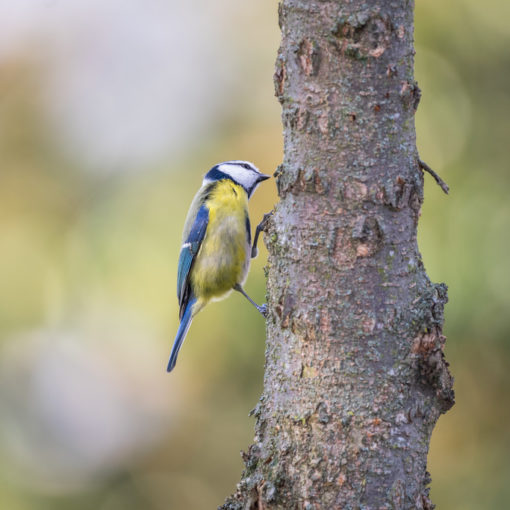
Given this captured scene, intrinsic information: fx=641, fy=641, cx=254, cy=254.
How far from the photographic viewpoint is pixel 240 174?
2.55 metres

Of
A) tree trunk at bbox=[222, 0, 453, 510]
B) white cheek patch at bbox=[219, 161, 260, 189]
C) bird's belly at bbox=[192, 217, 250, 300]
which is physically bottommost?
tree trunk at bbox=[222, 0, 453, 510]

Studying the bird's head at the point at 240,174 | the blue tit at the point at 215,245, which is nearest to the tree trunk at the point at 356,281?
the blue tit at the point at 215,245

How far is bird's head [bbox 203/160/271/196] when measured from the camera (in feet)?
8.32

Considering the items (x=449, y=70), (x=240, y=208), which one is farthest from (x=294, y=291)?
(x=449, y=70)

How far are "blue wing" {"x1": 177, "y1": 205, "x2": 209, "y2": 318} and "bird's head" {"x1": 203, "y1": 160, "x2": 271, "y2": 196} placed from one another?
18cm

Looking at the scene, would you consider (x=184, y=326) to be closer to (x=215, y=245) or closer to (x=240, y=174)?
(x=215, y=245)

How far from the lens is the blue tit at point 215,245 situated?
7.92 ft

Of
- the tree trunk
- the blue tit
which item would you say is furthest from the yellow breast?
the tree trunk

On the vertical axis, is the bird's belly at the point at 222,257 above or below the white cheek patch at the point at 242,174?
below

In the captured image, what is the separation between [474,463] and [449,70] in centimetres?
164

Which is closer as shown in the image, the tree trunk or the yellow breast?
the tree trunk

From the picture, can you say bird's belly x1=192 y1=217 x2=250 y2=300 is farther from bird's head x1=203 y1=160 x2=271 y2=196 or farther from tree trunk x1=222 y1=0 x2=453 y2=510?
tree trunk x1=222 y1=0 x2=453 y2=510

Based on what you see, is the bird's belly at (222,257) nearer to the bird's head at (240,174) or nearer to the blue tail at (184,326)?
the blue tail at (184,326)

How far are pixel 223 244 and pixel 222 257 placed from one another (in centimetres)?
5
